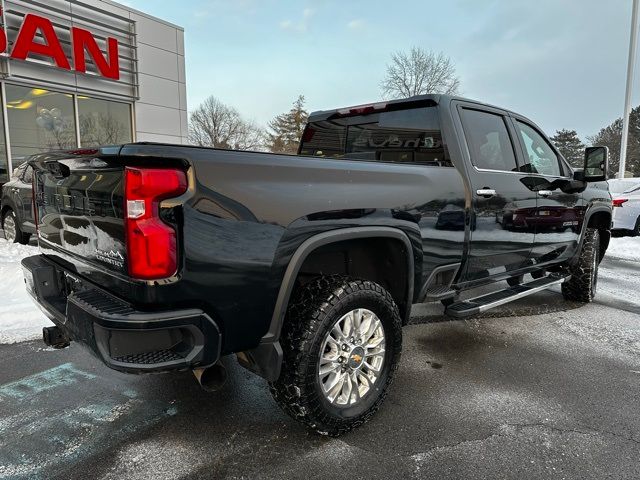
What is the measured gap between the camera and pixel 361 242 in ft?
8.87

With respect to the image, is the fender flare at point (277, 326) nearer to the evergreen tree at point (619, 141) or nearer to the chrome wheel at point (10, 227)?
the chrome wheel at point (10, 227)

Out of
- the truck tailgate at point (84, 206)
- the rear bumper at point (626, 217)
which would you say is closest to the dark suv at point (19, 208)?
the truck tailgate at point (84, 206)

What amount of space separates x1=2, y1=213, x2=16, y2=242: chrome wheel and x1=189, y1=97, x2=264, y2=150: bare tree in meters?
43.0

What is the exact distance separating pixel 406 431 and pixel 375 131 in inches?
92.0

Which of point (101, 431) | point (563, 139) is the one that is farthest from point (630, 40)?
point (563, 139)

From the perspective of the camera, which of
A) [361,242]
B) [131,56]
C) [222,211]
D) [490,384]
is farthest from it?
[131,56]

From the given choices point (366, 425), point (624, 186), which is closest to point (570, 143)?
point (624, 186)

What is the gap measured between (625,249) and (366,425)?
9.65 metres

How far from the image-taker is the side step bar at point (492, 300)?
3.26 meters

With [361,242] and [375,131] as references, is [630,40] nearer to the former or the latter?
[375,131]

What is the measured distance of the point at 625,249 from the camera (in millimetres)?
9805

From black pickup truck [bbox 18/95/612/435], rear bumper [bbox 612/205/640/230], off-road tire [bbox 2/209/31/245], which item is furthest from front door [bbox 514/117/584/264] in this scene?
off-road tire [bbox 2/209/31/245]

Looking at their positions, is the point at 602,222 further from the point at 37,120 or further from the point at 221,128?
the point at 221,128

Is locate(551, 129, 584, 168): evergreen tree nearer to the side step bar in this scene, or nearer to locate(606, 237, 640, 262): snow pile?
locate(606, 237, 640, 262): snow pile
